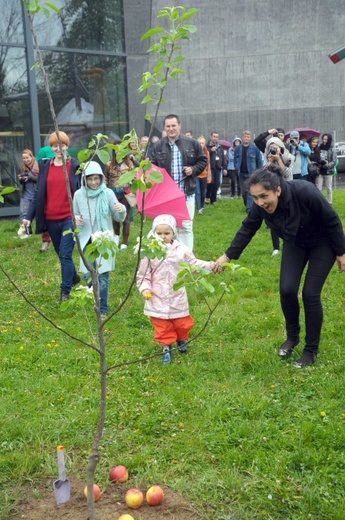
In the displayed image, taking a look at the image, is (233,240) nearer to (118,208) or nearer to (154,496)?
(118,208)

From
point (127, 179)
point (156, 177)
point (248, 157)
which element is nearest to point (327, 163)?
point (248, 157)

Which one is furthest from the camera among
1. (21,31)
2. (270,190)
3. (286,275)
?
(21,31)

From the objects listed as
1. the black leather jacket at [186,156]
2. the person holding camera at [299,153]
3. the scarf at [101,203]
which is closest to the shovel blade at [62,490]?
the scarf at [101,203]

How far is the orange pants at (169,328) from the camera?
536 centimetres

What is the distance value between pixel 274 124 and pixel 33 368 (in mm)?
26159

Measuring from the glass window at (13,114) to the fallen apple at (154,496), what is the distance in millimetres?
12580

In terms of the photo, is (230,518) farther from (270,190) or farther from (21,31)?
(21,31)

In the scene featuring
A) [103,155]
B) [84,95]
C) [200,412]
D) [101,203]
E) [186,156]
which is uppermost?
[84,95]

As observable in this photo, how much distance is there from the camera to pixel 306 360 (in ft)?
16.6

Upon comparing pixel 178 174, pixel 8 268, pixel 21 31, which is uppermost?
pixel 21 31

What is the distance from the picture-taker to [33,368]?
5324 mm

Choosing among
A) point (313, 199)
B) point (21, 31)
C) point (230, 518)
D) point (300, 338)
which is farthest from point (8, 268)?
point (21, 31)

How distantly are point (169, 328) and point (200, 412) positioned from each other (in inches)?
A: 45.8

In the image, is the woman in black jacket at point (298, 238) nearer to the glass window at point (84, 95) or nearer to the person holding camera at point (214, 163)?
the glass window at point (84, 95)
